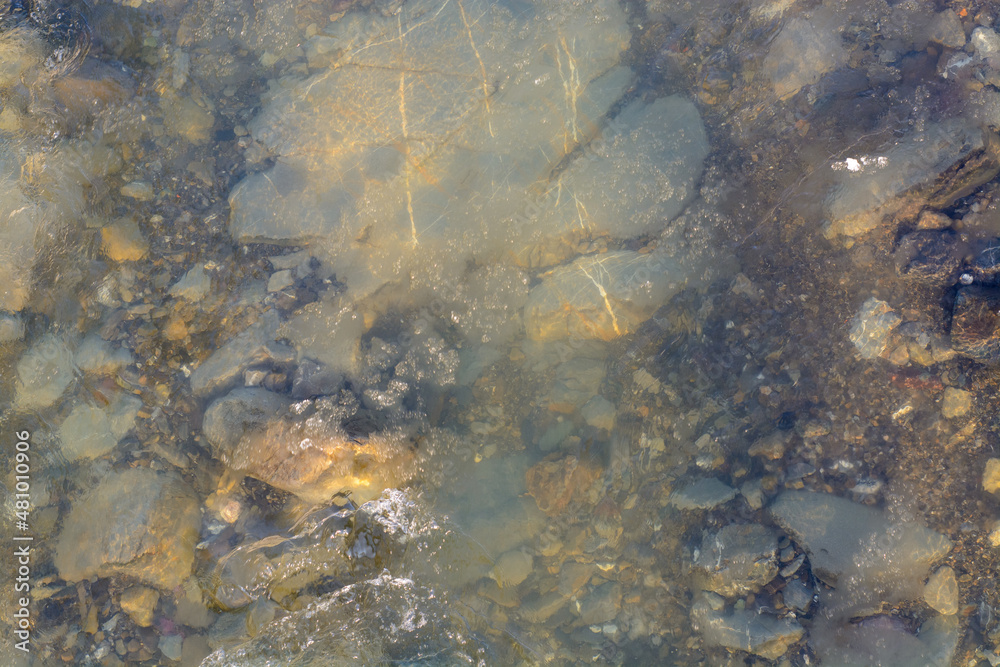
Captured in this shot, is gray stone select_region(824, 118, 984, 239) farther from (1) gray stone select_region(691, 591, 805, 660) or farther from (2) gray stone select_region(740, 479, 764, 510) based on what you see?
(1) gray stone select_region(691, 591, 805, 660)

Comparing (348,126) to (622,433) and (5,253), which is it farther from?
(622,433)

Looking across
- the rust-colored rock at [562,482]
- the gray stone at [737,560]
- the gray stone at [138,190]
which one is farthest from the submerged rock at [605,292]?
the gray stone at [138,190]

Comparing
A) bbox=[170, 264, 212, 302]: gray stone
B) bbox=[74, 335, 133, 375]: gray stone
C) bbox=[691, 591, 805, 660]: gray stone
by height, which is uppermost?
bbox=[170, 264, 212, 302]: gray stone

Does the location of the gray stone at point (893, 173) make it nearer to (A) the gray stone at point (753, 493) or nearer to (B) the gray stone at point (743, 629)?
(A) the gray stone at point (753, 493)

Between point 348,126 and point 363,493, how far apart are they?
2.77 meters

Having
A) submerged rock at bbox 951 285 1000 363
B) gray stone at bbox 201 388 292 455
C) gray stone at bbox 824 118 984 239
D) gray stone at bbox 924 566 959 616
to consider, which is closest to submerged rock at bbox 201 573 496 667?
gray stone at bbox 201 388 292 455

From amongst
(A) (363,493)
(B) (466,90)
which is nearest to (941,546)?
(A) (363,493)

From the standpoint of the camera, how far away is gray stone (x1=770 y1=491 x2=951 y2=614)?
2945 mm

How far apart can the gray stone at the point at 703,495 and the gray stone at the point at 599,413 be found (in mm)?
648

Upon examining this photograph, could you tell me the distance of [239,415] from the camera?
3629 millimetres

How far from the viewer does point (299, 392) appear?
12.2 feet

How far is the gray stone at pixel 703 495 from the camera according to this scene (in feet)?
11.1

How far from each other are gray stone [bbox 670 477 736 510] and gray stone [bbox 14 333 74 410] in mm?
4305

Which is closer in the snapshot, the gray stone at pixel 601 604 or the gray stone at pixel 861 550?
the gray stone at pixel 861 550
